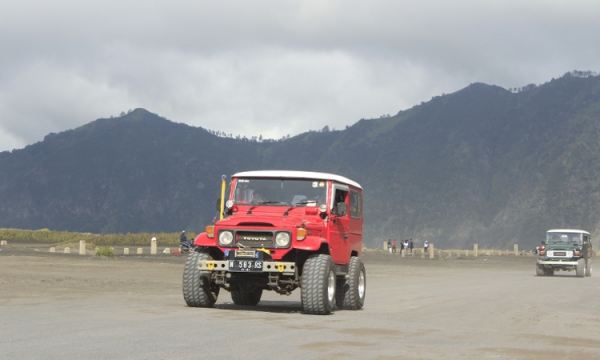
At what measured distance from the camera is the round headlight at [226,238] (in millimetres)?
15320

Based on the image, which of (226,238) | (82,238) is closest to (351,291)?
(226,238)

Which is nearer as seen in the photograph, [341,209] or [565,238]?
[341,209]

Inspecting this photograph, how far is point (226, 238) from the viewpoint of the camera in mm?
15359

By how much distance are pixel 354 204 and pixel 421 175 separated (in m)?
144

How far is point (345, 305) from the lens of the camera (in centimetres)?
1730

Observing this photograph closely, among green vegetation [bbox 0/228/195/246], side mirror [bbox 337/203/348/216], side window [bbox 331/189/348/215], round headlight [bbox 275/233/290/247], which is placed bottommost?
round headlight [bbox 275/233/290/247]

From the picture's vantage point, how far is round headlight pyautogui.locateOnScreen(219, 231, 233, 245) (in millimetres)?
15320

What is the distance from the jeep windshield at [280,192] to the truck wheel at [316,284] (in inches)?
65.2

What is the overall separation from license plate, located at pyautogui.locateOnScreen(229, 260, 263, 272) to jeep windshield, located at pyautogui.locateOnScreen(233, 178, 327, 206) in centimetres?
190

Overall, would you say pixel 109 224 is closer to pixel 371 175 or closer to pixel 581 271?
pixel 371 175

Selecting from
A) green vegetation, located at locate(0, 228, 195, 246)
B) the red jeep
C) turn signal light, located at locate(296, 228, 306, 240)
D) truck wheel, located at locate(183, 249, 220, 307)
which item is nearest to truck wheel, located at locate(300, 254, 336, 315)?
the red jeep

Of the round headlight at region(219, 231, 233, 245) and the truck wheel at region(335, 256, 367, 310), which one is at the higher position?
the round headlight at region(219, 231, 233, 245)

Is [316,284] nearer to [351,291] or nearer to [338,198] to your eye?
[351,291]

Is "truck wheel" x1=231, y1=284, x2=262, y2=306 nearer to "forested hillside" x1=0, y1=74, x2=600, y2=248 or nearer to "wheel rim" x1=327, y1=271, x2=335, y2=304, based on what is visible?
"wheel rim" x1=327, y1=271, x2=335, y2=304
